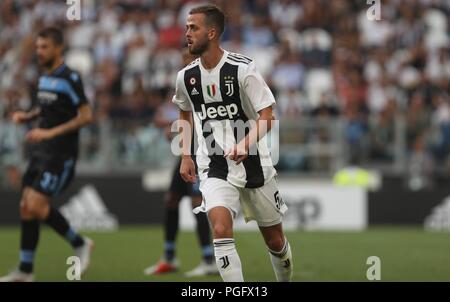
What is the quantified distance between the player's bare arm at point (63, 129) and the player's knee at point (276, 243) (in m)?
2.71

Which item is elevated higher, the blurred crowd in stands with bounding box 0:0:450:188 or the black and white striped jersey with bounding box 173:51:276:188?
the black and white striped jersey with bounding box 173:51:276:188

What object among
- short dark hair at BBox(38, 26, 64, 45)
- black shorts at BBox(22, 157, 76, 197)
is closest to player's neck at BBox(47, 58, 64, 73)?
short dark hair at BBox(38, 26, 64, 45)

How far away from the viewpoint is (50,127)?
9.55 meters

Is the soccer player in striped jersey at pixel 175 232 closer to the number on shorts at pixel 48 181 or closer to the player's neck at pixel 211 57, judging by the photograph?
the number on shorts at pixel 48 181

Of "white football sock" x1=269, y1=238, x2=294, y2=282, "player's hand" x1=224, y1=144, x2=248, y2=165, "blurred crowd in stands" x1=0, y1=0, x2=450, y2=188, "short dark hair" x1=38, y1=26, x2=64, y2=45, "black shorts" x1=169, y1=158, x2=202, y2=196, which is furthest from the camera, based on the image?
"blurred crowd in stands" x1=0, y1=0, x2=450, y2=188

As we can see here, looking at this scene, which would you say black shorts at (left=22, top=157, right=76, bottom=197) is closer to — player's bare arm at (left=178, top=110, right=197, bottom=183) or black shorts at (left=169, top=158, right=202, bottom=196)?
black shorts at (left=169, top=158, right=202, bottom=196)

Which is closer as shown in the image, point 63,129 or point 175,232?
point 63,129

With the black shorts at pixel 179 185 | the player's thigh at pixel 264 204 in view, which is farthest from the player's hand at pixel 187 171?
the black shorts at pixel 179 185

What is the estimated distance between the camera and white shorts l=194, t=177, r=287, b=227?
727 centimetres

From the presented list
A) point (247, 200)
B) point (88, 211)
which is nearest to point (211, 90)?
point (247, 200)

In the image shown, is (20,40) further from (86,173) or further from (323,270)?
(323,270)

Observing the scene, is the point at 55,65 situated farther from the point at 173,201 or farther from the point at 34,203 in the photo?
the point at 173,201

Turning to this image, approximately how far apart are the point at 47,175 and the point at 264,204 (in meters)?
2.92
